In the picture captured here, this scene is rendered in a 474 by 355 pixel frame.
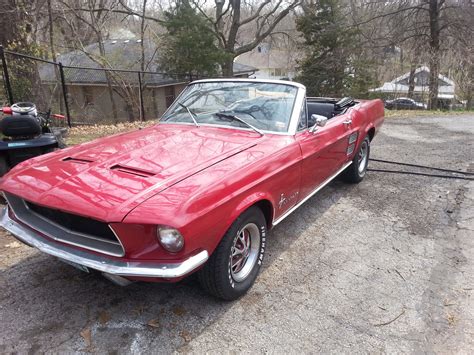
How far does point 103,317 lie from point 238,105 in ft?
7.72

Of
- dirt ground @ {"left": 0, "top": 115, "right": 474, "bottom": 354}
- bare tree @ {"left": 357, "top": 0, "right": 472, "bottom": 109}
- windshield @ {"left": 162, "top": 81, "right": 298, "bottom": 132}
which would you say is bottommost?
dirt ground @ {"left": 0, "top": 115, "right": 474, "bottom": 354}

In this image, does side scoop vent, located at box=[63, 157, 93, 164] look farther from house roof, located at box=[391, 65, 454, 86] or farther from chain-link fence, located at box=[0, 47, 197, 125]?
house roof, located at box=[391, 65, 454, 86]

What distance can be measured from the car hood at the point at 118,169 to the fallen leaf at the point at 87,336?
0.86 metres

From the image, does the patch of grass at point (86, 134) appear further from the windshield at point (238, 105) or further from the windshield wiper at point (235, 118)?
the windshield wiper at point (235, 118)

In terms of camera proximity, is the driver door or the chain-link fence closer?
the driver door

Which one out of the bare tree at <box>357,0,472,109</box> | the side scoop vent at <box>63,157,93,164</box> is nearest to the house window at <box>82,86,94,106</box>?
the bare tree at <box>357,0,472,109</box>

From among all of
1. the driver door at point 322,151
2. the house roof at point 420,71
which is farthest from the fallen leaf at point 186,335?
the house roof at point 420,71

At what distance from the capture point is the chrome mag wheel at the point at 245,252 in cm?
287

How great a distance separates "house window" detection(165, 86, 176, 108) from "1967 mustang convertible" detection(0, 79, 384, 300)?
63.3ft

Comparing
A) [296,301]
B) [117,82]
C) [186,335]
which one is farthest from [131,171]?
[117,82]

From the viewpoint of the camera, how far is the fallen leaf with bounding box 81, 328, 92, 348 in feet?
7.91

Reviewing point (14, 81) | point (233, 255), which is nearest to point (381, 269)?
point (233, 255)

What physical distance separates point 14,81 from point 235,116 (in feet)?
25.2

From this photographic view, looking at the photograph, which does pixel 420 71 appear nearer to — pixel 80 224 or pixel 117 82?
pixel 117 82
